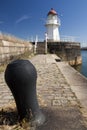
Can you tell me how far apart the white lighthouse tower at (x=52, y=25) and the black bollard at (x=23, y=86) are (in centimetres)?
3451

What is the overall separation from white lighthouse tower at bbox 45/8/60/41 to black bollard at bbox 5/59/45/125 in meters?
34.5

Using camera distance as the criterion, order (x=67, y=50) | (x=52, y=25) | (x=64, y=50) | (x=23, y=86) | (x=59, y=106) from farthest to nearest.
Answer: (x=52, y=25) → (x=67, y=50) → (x=64, y=50) → (x=59, y=106) → (x=23, y=86)

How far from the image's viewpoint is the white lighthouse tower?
3762 cm

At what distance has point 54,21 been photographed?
38094 mm

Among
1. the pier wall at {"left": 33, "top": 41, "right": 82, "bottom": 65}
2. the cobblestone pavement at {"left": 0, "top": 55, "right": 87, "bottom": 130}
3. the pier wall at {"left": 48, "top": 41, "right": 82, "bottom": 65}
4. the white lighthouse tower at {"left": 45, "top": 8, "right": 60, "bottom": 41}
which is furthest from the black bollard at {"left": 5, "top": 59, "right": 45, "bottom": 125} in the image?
the white lighthouse tower at {"left": 45, "top": 8, "right": 60, "bottom": 41}

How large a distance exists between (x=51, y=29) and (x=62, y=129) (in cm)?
3530

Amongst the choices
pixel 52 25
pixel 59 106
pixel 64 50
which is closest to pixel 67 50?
pixel 64 50

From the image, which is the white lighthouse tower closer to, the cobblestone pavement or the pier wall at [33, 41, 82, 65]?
the pier wall at [33, 41, 82, 65]

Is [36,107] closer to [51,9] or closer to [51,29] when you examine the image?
[51,29]

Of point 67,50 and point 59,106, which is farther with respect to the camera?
point 67,50

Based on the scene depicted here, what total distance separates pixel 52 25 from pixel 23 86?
35482 millimetres

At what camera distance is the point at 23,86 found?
3111 mm

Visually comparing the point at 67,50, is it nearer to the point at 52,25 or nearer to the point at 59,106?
the point at 52,25

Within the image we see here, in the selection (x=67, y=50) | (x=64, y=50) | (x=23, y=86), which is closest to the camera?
(x=23, y=86)
